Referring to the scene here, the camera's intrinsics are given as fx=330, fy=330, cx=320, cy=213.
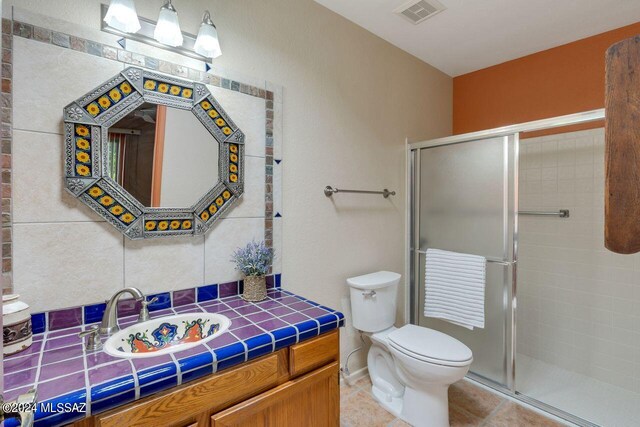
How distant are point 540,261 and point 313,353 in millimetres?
2169

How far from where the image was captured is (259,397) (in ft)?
3.88

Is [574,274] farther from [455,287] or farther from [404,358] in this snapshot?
[404,358]

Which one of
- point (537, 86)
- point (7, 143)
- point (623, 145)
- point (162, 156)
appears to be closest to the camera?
point (623, 145)

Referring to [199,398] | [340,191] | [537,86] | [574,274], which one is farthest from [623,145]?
[537,86]

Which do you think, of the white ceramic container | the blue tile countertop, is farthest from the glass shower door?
the white ceramic container

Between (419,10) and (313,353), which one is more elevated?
(419,10)

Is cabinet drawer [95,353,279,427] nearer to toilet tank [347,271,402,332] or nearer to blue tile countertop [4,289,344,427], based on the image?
blue tile countertop [4,289,344,427]

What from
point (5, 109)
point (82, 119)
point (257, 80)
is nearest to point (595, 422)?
point (257, 80)

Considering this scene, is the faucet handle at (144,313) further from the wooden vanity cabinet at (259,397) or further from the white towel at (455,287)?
the white towel at (455,287)

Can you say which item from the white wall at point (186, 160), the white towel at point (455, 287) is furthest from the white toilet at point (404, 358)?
the white wall at point (186, 160)

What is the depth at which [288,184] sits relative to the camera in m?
1.88

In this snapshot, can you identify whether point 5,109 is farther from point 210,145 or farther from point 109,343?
point 109,343

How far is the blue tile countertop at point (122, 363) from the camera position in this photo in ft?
2.79

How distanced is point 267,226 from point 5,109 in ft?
3.63
